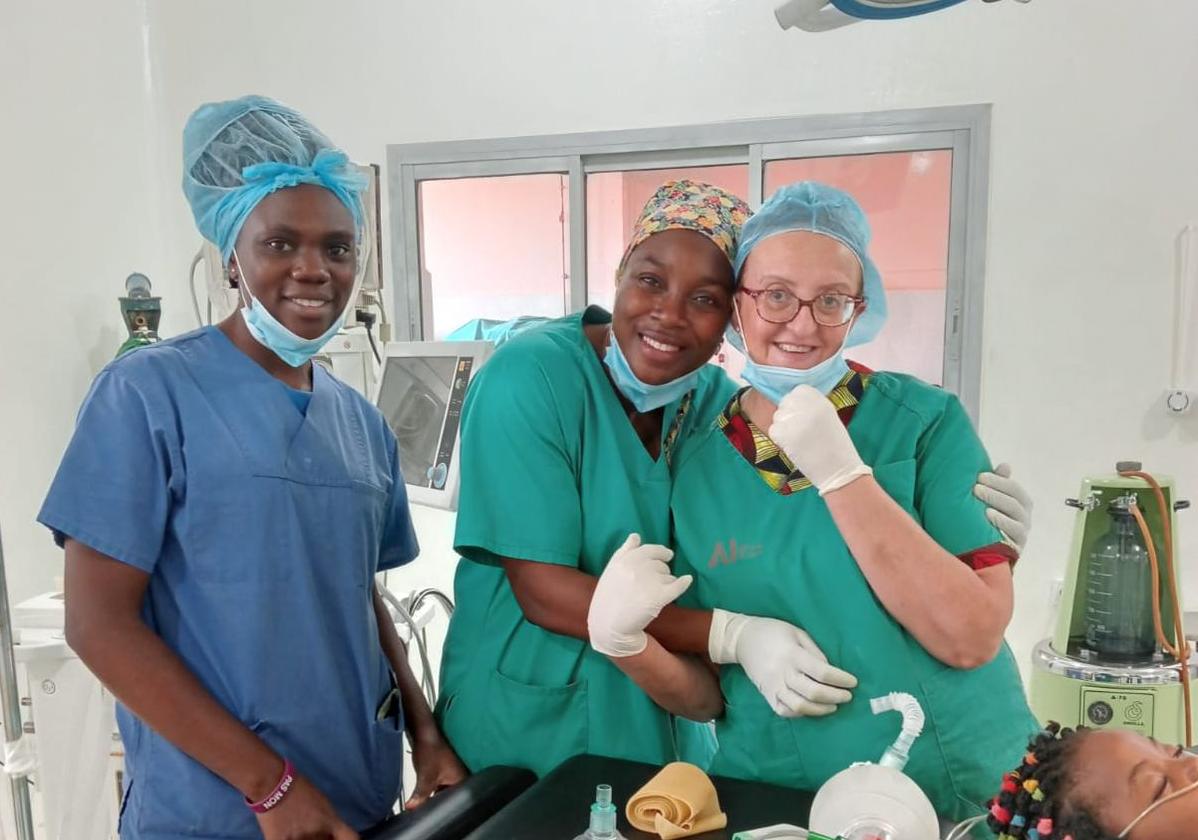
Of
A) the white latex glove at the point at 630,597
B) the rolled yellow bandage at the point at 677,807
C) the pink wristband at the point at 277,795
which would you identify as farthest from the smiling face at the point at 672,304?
the pink wristband at the point at 277,795

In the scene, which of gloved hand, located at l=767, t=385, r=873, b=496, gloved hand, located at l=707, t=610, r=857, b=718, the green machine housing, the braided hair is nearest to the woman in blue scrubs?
gloved hand, located at l=707, t=610, r=857, b=718

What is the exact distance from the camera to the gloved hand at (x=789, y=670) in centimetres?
95

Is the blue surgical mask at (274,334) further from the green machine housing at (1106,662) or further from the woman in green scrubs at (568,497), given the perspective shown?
the green machine housing at (1106,662)

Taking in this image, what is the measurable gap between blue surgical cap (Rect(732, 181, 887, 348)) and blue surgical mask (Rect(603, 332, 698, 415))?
195mm

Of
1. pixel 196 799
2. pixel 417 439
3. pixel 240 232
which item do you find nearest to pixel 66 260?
pixel 417 439

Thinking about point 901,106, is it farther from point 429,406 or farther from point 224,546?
point 224,546

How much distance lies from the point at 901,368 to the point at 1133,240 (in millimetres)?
737

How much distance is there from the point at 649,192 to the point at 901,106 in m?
0.86

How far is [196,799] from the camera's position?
101cm

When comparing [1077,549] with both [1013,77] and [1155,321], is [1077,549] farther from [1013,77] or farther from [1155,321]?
[1013,77]

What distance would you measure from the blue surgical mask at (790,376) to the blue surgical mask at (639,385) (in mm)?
128

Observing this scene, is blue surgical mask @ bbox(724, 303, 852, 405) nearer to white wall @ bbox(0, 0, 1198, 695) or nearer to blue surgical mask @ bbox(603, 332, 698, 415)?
blue surgical mask @ bbox(603, 332, 698, 415)

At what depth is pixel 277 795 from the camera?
992 mm

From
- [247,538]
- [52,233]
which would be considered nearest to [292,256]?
[247,538]
